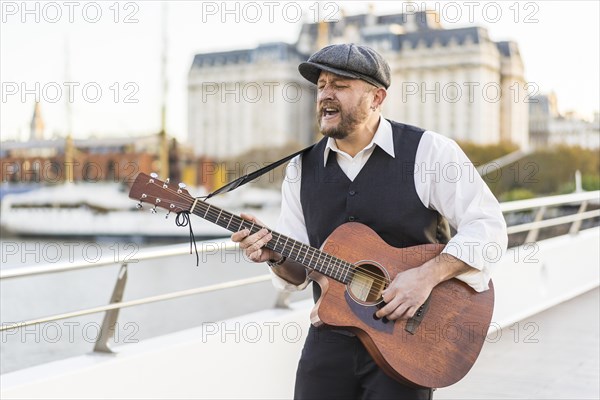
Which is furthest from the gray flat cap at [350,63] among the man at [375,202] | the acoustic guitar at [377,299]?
the acoustic guitar at [377,299]

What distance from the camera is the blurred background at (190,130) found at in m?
35.5

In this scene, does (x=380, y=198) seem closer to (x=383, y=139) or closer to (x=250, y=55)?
(x=383, y=139)

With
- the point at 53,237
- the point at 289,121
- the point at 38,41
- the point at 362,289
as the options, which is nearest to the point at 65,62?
the point at 38,41

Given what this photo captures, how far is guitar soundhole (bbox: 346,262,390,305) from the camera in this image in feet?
8.20

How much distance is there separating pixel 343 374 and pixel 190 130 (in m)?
77.1

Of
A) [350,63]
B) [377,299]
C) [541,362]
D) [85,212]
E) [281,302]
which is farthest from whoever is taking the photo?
[85,212]

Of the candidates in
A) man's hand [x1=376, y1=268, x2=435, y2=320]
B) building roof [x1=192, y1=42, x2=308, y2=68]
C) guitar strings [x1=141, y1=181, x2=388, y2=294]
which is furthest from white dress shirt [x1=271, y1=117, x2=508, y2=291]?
building roof [x1=192, y1=42, x2=308, y2=68]

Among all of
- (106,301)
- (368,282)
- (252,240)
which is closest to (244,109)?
(106,301)

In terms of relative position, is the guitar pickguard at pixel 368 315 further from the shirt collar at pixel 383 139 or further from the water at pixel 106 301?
the water at pixel 106 301

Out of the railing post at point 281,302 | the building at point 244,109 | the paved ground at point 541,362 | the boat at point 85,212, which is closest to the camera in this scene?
the railing post at point 281,302

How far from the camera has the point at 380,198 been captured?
247 centimetres

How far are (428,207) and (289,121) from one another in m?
74.9

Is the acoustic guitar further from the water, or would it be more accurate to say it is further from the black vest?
the water

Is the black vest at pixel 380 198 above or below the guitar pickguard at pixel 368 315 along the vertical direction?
above
